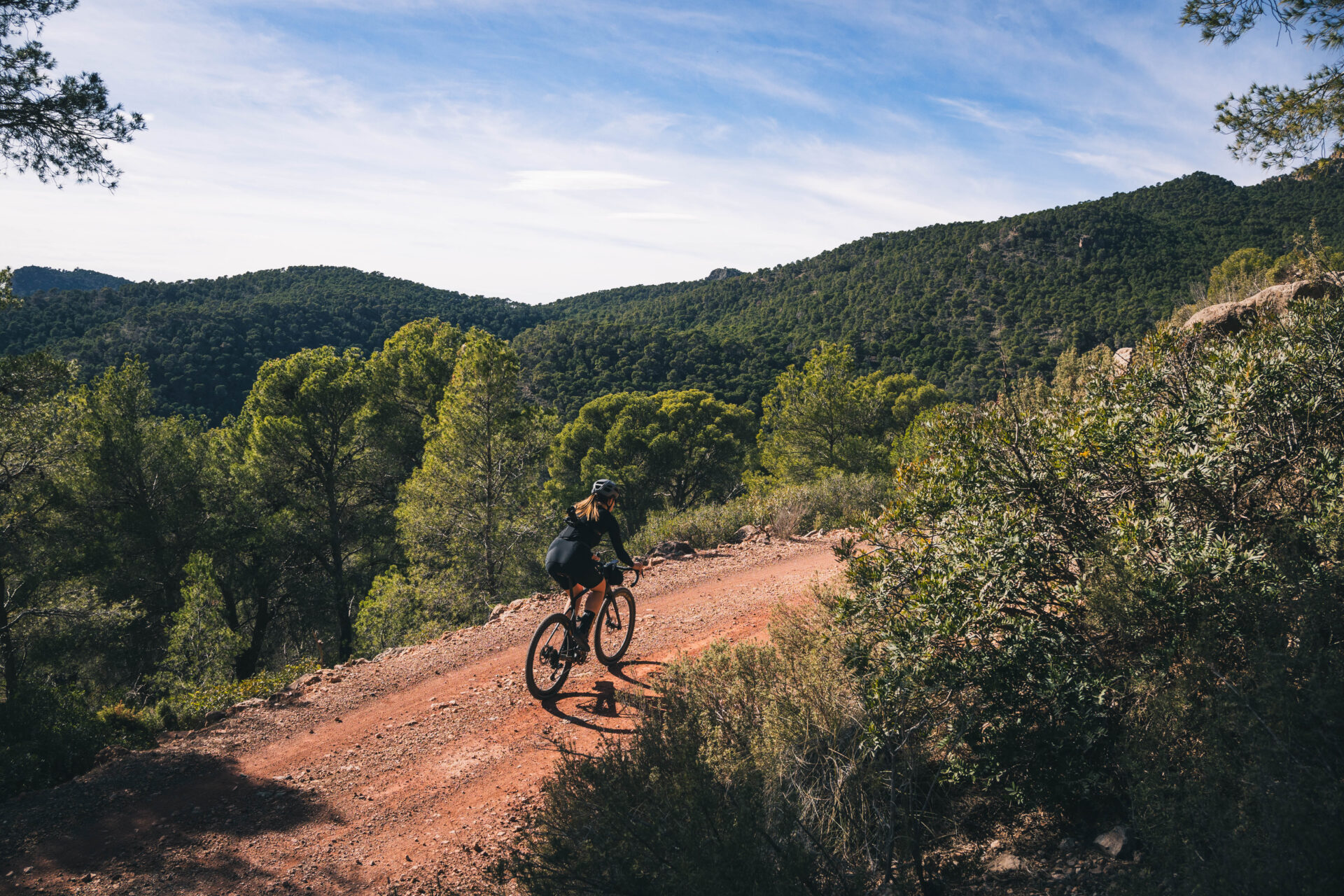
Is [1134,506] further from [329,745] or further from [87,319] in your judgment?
[87,319]

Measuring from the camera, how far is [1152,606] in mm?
3189

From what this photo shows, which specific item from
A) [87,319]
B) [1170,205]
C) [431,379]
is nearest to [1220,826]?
[431,379]

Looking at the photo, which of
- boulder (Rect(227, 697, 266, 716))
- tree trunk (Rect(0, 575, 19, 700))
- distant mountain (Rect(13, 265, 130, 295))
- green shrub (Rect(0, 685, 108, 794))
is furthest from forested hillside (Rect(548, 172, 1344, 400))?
distant mountain (Rect(13, 265, 130, 295))

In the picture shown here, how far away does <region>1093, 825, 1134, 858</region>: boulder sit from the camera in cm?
316

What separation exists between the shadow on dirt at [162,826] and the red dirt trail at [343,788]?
0.01 meters

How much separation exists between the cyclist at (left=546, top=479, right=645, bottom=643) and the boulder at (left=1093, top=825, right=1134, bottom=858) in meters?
3.83

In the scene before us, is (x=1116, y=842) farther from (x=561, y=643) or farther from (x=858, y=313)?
(x=858, y=313)

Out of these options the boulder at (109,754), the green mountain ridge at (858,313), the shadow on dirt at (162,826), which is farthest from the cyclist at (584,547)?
the green mountain ridge at (858,313)

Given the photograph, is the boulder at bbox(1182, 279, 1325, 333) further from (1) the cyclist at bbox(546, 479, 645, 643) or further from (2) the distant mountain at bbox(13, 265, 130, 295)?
(2) the distant mountain at bbox(13, 265, 130, 295)

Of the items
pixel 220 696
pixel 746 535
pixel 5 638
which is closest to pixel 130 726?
pixel 220 696

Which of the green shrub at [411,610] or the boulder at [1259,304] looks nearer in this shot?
the boulder at [1259,304]

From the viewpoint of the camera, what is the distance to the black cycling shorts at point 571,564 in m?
5.95

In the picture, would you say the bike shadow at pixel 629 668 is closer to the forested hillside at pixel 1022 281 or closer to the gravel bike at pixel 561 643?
the gravel bike at pixel 561 643

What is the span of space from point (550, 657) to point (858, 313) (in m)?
57.1
